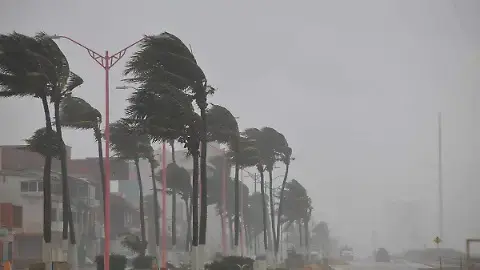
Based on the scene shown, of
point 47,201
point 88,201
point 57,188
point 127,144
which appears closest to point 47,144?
point 47,201

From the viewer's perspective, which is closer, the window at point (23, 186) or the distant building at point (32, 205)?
the distant building at point (32, 205)

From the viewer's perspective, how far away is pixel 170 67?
147 feet

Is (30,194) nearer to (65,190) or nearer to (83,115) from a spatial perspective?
(83,115)

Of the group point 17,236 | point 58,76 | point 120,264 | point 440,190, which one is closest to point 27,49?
point 58,76

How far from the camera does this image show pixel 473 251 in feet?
520

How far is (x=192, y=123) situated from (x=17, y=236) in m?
48.6

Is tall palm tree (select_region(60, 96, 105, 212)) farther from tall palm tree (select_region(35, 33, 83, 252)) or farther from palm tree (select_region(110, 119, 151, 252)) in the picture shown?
palm tree (select_region(110, 119, 151, 252))

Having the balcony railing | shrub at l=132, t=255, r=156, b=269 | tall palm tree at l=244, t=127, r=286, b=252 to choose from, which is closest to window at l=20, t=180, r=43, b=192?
the balcony railing

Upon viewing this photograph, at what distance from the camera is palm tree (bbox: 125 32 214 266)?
44.2 m

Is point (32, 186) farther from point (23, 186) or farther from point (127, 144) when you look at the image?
point (127, 144)

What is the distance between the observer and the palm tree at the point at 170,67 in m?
44.2

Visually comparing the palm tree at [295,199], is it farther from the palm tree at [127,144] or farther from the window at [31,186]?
the palm tree at [127,144]

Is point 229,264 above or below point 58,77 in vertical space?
below

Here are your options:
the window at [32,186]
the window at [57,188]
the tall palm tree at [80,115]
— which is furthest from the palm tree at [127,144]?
the window at [57,188]
